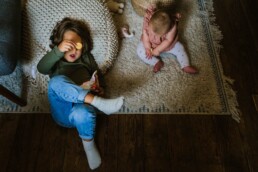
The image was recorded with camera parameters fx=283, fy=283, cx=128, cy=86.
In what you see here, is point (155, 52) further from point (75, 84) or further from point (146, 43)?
point (75, 84)

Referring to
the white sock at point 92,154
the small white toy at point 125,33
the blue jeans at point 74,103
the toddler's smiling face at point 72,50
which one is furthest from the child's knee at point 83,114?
the small white toy at point 125,33

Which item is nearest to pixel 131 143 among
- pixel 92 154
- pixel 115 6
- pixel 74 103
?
pixel 92 154

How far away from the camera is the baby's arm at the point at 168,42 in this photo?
4.29 feet

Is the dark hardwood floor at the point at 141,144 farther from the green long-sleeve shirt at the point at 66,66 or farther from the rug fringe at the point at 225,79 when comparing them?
the green long-sleeve shirt at the point at 66,66

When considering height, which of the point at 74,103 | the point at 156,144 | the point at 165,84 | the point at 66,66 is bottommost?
the point at 156,144

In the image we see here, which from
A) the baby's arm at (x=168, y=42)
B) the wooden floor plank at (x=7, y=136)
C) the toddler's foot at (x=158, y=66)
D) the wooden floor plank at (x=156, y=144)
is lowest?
the wooden floor plank at (x=156, y=144)

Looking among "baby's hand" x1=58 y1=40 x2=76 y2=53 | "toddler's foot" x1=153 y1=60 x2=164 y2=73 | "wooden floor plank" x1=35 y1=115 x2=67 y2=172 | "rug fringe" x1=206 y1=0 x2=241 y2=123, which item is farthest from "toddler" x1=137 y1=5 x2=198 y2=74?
"wooden floor plank" x1=35 y1=115 x2=67 y2=172

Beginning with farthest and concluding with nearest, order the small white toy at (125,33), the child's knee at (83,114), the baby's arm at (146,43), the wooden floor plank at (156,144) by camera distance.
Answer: the small white toy at (125,33), the baby's arm at (146,43), the wooden floor plank at (156,144), the child's knee at (83,114)

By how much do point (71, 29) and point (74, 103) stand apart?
0.99ft

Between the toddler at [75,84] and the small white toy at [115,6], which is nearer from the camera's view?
the toddler at [75,84]

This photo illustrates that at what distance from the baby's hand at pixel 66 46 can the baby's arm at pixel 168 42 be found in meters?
0.43

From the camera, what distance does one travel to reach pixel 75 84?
1.08 metres

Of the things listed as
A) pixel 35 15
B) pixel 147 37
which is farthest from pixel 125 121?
pixel 35 15

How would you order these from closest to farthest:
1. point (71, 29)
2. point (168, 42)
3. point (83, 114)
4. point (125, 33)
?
1. point (83, 114)
2. point (71, 29)
3. point (168, 42)
4. point (125, 33)
